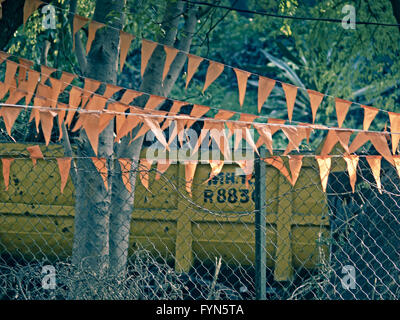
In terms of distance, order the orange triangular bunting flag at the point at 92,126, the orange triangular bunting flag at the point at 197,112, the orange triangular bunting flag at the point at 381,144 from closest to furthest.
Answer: the orange triangular bunting flag at the point at 92,126, the orange triangular bunting flag at the point at 381,144, the orange triangular bunting flag at the point at 197,112

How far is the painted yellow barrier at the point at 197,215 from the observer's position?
251 inches

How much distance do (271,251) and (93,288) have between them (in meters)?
3.48

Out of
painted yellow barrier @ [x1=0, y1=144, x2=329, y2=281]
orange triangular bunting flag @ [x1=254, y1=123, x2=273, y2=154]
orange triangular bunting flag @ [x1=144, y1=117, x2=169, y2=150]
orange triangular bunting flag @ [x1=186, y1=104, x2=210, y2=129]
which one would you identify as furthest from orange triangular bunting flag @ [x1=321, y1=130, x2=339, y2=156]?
painted yellow barrier @ [x1=0, y1=144, x2=329, y2=281]

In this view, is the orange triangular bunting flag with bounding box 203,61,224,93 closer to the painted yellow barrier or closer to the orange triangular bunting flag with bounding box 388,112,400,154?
the orange triangular bunting flag with bounding box 388,112,400,154

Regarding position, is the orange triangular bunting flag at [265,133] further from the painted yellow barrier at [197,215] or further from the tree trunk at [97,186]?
the painted yellow barrier at [197,215]

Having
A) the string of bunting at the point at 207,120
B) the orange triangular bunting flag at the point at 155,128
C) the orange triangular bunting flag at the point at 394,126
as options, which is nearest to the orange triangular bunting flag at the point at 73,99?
the string of bunting at the point at 207,120

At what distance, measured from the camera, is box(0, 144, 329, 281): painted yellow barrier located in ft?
20.9

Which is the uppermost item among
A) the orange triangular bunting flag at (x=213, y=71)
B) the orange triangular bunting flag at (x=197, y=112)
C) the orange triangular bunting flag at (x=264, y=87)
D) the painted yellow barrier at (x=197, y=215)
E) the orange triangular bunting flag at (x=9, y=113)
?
the orange triangular bunting flag at (x=213, y=71)

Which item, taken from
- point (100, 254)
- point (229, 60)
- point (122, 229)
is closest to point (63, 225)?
point (122, 229)

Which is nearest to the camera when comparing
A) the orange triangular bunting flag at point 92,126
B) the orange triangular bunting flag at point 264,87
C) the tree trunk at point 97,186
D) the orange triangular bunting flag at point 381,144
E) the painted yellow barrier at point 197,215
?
the orange triangular bunting flag at point 92,126

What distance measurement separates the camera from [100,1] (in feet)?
14.9

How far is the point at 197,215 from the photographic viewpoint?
255 inches

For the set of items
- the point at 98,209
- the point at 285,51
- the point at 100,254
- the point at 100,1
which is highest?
the point at 285,51
